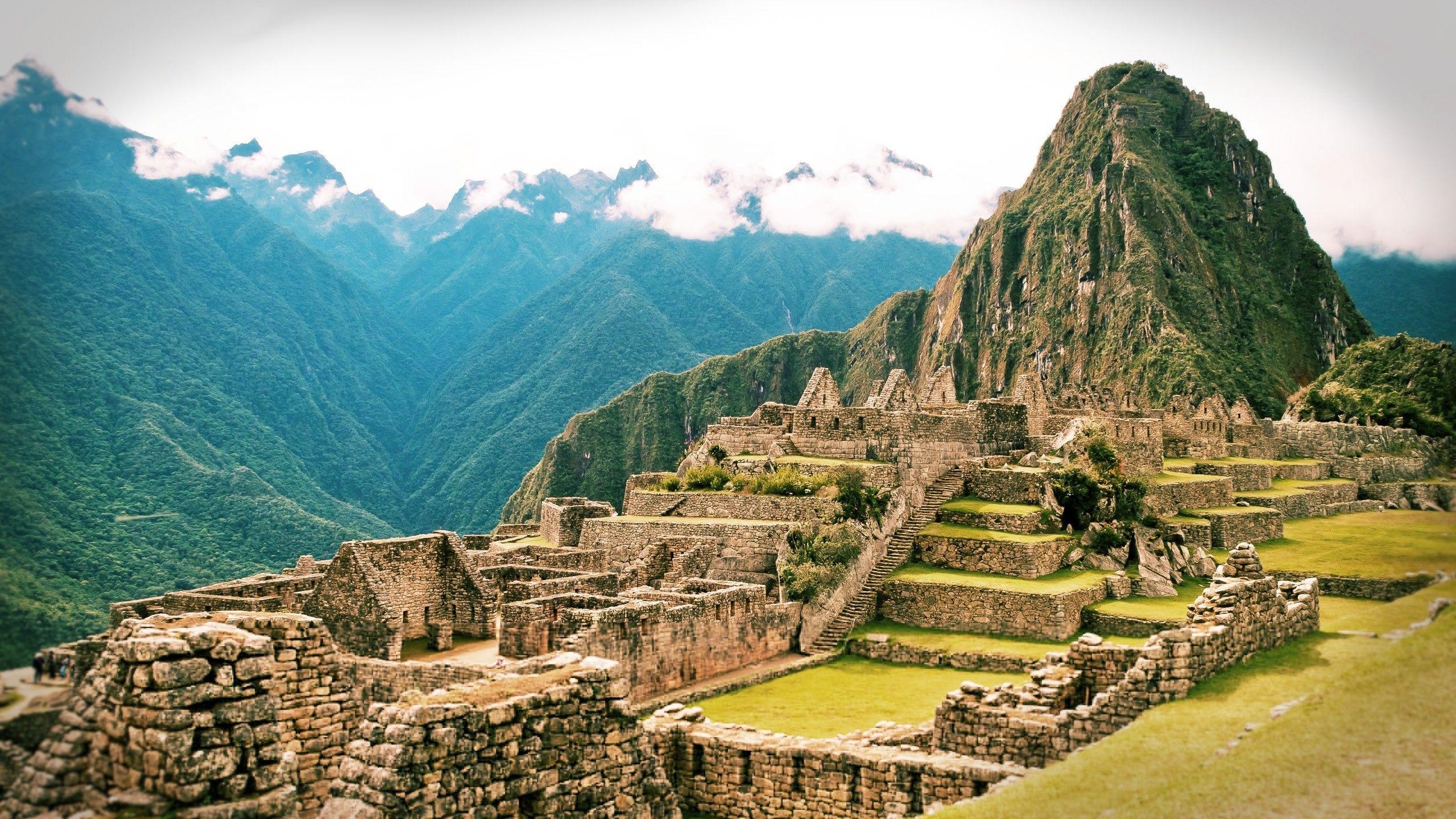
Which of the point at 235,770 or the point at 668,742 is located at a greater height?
the point at 235,770

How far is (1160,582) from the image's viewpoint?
27.7 metres

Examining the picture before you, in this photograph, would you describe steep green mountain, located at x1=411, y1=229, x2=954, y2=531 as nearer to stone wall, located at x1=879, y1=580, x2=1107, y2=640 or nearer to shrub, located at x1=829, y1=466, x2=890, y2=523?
shrub, located at x1=829, y1=466, x2=890, y2=523

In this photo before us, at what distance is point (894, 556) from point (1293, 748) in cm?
2000

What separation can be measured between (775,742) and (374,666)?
26.7 feet

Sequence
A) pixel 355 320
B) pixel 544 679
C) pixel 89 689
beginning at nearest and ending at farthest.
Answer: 1. pixel 89 689
2. pixel 544 679
3. pixel 355 320

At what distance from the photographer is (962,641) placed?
2475 centimetres

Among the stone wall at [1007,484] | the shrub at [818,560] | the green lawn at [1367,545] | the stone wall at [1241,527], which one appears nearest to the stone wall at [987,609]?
the shrub at [818,560]

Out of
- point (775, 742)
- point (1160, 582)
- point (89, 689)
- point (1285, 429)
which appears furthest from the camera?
point (1285, 429)

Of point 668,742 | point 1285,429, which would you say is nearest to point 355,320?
point 1285,429

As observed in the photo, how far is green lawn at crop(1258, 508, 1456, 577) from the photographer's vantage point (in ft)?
32.1

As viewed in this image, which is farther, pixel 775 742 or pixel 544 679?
pixel 775 742

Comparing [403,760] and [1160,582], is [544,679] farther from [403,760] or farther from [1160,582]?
[1160,582]

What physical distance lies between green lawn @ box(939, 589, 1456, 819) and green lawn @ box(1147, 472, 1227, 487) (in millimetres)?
21825

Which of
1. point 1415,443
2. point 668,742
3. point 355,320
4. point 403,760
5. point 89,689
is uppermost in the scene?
point 355,320
